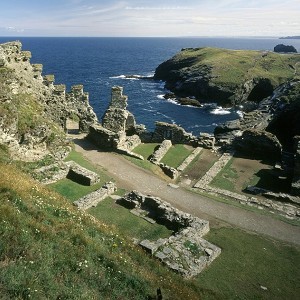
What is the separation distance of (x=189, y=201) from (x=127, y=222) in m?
5.59

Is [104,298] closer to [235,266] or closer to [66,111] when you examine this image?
[235,266]

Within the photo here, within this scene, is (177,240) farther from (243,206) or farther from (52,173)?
(52,173)

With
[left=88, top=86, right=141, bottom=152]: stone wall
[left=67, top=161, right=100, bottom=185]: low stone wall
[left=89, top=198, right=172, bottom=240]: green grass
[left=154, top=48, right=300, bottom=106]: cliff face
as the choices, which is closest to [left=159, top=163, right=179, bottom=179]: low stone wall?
[left=88, top=86, right=141, bottom=152]: stone wall

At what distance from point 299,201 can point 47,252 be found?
776 inches

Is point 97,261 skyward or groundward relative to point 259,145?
skyward

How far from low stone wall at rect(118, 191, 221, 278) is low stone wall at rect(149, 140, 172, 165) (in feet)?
30.3

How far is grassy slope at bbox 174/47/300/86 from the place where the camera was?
352ft

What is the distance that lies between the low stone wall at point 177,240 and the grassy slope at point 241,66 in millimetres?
85304

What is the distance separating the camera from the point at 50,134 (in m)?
27.2

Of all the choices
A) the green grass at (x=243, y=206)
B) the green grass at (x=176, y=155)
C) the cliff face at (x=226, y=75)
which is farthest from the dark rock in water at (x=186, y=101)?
the green grass at (x=243, y=206)

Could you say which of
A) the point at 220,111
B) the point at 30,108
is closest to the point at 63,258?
the point at 30,108

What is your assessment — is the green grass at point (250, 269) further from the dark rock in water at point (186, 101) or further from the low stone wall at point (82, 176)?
the dark rock in water at point (186, 101)

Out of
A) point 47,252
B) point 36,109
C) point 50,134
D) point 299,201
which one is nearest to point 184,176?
point 299,201

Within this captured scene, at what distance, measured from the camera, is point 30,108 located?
2800cm
